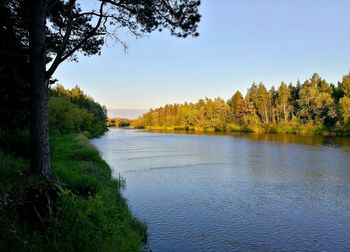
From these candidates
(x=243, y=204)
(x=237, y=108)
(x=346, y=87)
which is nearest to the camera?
(x=243, y=204)

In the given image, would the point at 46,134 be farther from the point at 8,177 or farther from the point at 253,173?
the point at 253,173

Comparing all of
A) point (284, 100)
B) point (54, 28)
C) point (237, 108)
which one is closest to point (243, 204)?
point (54, 28)

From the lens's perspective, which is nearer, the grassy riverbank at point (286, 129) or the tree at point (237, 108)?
the grassy riverbank at point (286, 129)

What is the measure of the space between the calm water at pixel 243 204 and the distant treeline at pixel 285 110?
2407 inches

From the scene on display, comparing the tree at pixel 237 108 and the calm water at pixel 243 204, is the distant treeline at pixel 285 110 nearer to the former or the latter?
the tree at pixel 237 108

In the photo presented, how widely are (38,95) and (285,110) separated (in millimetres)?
118427

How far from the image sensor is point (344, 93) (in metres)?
102

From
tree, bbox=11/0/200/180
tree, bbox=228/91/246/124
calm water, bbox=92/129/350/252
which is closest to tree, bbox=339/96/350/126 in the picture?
tree, bbox=228/91/246/124

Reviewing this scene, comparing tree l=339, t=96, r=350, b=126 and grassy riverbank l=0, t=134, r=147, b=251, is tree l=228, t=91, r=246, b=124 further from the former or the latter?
grassy riverbank l=0, t=134, r=147, b=251

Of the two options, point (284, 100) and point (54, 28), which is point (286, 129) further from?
point (54, 28)

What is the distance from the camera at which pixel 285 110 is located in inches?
4808

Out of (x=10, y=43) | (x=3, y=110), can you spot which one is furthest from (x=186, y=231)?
(x=10, y=43)

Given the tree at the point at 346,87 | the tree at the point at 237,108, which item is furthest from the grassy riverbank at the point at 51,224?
→ the tree at the point at 237,108

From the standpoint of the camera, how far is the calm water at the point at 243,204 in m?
16.2
